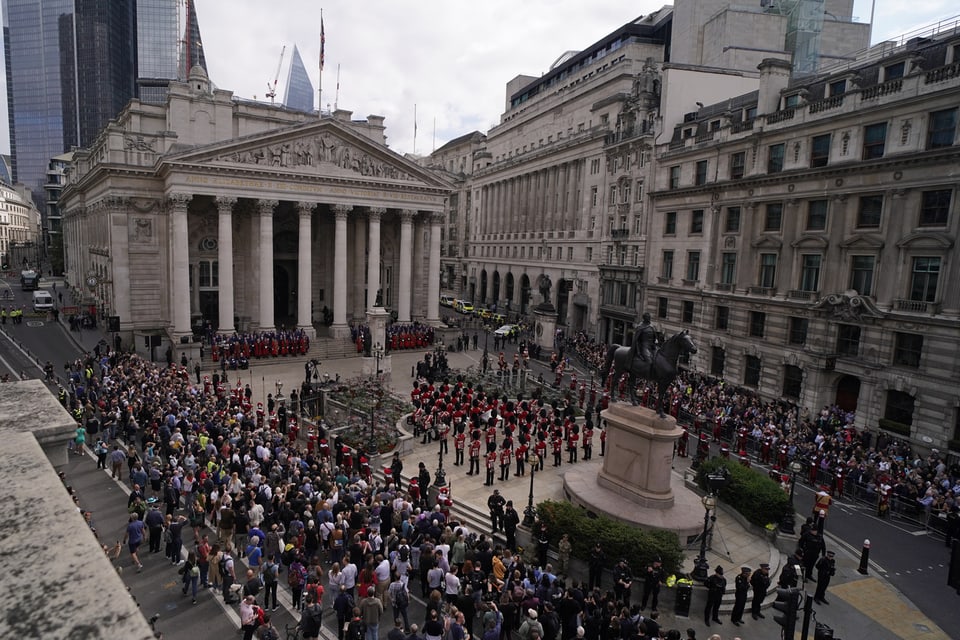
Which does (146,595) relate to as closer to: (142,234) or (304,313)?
(304,313)

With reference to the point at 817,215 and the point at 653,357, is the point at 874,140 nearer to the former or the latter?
the point at 817,215

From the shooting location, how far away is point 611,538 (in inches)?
583

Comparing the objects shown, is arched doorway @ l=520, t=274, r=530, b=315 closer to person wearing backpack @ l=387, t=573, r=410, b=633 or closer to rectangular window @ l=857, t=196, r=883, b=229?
rectangular window @ l=857, t=196, r=883, b=229

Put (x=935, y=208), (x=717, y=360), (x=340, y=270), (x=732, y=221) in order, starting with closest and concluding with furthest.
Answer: (x=935, y=208) → (x=732, y=221) → (x=717, y=360) → (x=340, y=270)

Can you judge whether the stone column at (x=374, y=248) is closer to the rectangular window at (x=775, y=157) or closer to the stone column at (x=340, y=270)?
the stone column at (x=340, y=270)

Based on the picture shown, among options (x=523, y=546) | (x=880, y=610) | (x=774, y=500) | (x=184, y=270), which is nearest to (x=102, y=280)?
(x=184, y=270)

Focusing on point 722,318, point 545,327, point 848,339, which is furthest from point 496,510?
point 722,318

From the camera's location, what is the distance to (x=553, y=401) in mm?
31500

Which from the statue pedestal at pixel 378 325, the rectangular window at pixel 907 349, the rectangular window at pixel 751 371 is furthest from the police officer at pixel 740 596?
the statue pedestal at pixel 378 325

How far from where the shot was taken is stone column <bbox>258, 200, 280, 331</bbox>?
44.2m

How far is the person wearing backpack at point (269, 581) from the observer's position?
12.9m

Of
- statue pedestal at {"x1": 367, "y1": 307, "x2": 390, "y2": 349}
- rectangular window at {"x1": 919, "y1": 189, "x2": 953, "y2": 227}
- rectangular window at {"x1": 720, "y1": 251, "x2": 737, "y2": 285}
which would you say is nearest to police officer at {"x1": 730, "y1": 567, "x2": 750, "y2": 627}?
rectangular window at {"x1": 919, "y1": 189, "x2": 953, "y2": 227}

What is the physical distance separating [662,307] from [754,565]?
3058 cm

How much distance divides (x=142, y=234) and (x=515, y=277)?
4209cm
